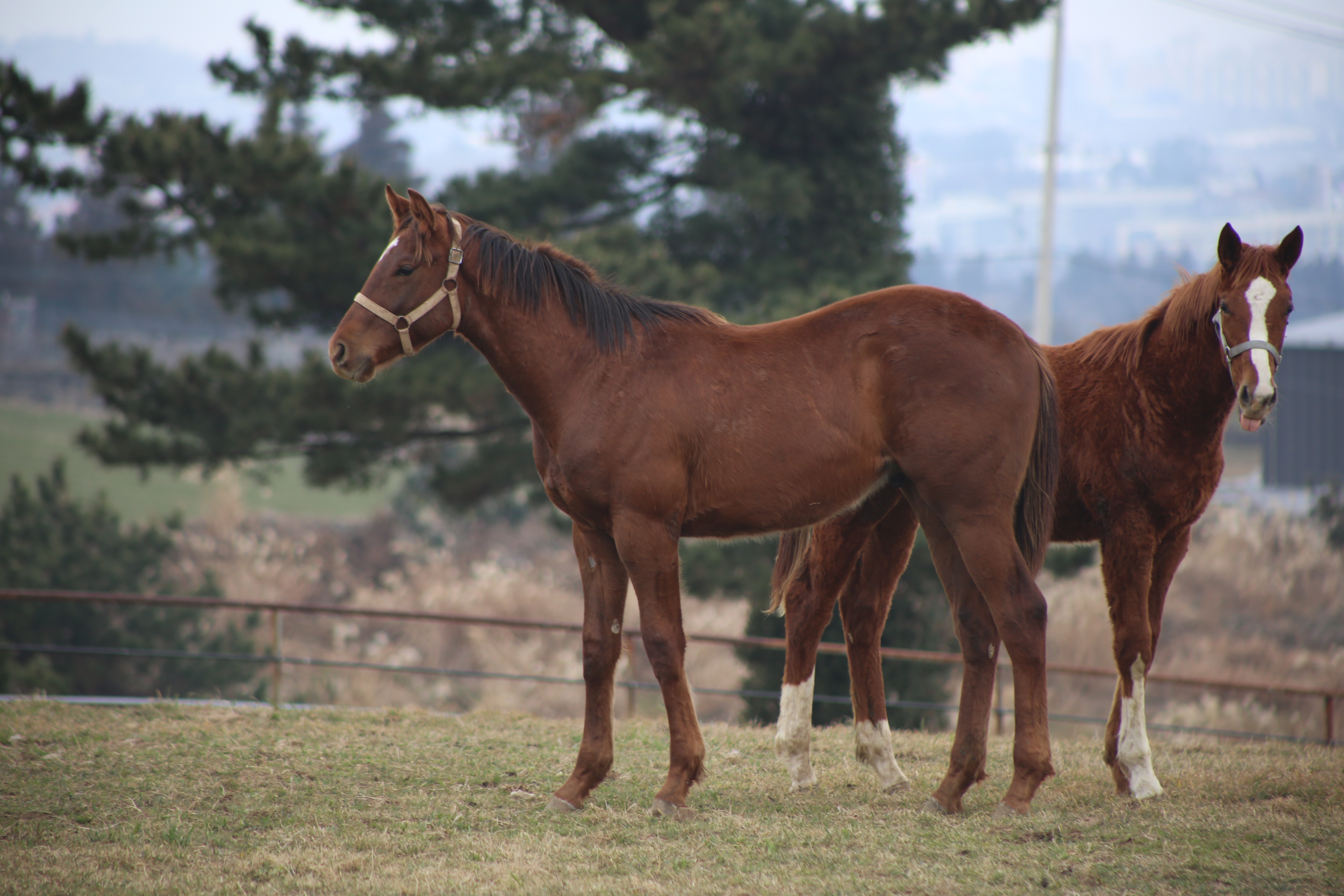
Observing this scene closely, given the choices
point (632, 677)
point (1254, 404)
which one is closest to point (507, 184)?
point (632, 677)

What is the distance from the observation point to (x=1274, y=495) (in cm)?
2712

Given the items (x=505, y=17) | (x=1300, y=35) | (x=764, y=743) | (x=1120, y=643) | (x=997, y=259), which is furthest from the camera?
(x=997, y=259)

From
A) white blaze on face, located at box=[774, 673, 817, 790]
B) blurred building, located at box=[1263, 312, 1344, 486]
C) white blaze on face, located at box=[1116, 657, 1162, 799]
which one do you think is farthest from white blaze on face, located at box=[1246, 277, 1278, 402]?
blurred building, located at box=[1263, 312, 1344, 486]

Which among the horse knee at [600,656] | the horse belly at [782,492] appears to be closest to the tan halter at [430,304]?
the horse belly at [782,492]

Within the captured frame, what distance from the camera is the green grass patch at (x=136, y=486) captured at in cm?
3150

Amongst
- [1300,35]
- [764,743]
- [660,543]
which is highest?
[1300,35]

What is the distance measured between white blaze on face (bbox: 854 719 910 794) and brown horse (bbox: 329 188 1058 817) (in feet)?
2.52

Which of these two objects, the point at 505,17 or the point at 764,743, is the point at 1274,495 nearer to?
the point at 505,17

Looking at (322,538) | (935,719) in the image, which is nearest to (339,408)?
(935,719)

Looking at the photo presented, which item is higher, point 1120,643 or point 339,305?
point 339,305

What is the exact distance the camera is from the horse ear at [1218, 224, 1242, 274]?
480 cm

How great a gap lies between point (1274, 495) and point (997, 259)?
30.9 ft

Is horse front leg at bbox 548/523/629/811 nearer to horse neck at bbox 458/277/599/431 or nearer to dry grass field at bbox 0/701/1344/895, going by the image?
dry grass field at bbox 0/701/1344/895

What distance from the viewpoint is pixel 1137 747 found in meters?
5.15
